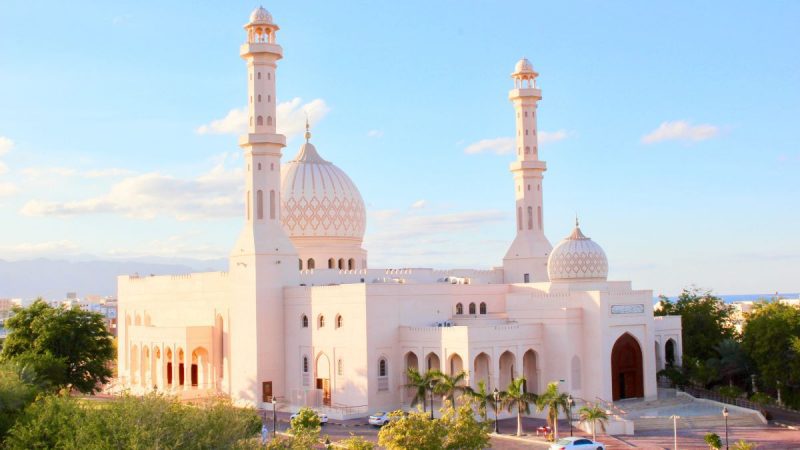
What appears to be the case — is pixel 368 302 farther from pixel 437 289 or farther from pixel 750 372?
pixel 750 372

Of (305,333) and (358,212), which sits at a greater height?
(358,212)

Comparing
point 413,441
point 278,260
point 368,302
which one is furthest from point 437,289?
point 413,441

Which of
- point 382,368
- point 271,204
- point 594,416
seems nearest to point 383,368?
point 382,368

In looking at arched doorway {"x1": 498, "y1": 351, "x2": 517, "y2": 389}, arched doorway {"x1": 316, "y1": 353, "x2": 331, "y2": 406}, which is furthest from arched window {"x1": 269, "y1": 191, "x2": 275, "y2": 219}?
arched doorway {"x1": 498, "y1": 351, "x2": 517, "y2": 389}

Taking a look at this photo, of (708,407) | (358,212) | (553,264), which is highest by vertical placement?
(358,212)

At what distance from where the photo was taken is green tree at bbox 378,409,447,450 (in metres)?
28.6

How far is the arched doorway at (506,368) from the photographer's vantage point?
45.6 metres

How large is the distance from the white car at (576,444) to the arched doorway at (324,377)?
597 inches

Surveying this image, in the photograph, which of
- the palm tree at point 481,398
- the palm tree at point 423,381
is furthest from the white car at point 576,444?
the palm tree at point 423,381

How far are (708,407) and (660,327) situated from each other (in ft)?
22.1

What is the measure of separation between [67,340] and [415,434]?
27363 mm

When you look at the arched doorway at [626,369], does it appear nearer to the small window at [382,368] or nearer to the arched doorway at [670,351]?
the arched doorway at [670,351]

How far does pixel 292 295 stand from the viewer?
4919 centimetres

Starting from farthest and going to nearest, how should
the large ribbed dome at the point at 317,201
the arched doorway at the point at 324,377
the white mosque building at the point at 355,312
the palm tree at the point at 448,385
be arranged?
the large ribbed dome at the point at 317,201, the arched doorway at the point at 324,377, the white mosque building at the point at 355,312, the palm tree at the point at 448,385
